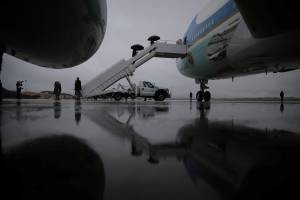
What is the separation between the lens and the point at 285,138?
1849 mm

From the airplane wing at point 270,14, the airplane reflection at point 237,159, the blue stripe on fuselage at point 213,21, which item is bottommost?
the airplane reflection at point 237,159

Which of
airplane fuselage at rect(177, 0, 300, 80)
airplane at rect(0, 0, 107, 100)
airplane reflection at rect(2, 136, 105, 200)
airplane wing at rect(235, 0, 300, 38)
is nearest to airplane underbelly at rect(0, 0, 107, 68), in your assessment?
airplane at rect(0, 0, 107, 100)

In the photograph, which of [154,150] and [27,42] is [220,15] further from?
[154,150]

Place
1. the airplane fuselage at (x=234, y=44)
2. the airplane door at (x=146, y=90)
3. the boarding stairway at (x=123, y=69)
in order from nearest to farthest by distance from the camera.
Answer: the airplane fuselage at (x=234, y=44)
the boarding stairway at (x=123, y=69)
the airplane door at (x=146, y=90)

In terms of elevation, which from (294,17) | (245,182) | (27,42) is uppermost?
(294,17)

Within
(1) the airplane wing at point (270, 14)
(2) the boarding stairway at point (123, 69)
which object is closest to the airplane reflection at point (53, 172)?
(1) the airplane wing at point (270, 14)

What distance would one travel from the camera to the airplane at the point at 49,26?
251 cm

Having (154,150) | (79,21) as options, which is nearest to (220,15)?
(79,21)

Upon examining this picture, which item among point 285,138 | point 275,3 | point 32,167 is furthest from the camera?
point 275,3

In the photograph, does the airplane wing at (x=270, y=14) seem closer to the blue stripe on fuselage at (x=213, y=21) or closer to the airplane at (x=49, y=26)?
the airplane at (x=49, y=26)

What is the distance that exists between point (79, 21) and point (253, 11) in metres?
2.99

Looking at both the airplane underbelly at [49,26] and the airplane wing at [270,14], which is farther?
the airplane wing at [270,14]

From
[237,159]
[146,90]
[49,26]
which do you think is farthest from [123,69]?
[237,159]

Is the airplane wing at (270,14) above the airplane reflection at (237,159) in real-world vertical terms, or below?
above
